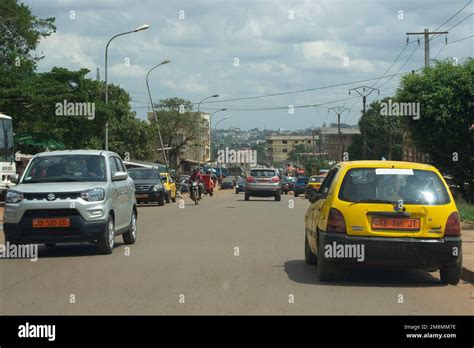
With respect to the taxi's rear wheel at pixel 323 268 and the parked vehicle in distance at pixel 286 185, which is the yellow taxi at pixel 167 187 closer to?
the parked vehicle in distance at pixel 286 185

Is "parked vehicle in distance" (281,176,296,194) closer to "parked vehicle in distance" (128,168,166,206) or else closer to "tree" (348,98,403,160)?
"tree" (348,98,403,160)

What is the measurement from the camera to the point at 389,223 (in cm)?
1012

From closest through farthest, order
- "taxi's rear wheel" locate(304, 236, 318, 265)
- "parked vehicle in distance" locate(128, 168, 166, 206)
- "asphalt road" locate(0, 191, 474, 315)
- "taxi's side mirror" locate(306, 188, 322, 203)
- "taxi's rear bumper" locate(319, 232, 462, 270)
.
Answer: "asphalt road" locate(0, 191, 474, 315) → "taxi's rear bumper" locate(319, 232, 462, 270) → "taxi's side mirror" locate(306, 188, 322, 203) → "taxi's rear wheel" locate(304, 236, 318, 265) → "parked vehicle in distance" locate(128, 168, 166, 206)

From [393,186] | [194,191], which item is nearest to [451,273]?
[393,186]

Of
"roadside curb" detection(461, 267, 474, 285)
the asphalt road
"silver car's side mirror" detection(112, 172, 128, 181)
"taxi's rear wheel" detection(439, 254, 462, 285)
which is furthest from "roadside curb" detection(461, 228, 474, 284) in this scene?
"silver car's side mirror" detection(112, 172, 128, 181)

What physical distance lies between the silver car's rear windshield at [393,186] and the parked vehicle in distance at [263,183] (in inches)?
1203

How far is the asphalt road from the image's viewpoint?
8.69 meters

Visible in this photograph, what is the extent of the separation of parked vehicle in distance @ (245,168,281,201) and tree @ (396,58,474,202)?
8360 millimetres

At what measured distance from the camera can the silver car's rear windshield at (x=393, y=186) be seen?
33.8ft

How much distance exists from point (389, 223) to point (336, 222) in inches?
26.9

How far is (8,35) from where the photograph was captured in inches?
1906

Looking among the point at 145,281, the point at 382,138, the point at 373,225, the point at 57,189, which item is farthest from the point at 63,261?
the point at 382,138
